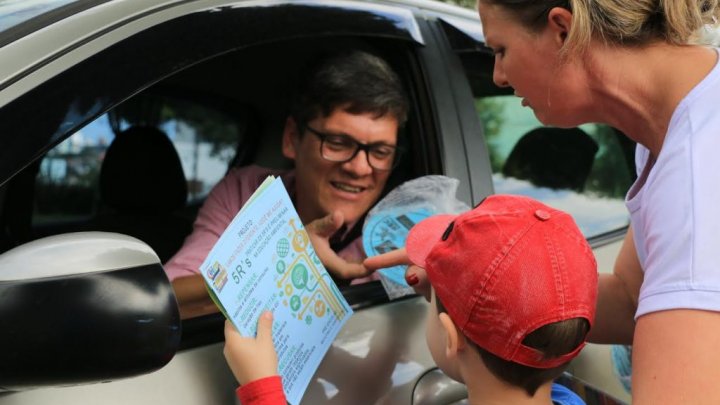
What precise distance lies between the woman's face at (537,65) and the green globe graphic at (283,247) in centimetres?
53

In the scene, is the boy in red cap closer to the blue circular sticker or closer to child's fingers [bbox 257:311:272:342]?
child's fingers [bbox 257:311:272:342]

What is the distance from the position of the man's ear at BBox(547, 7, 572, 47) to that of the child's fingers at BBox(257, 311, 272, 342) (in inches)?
27.9

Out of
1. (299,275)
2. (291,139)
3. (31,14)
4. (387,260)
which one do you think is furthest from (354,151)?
(31,14)

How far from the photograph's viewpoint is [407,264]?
1919 millimetres

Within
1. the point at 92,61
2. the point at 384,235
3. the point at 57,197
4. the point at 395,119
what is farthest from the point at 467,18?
the point at 57,197

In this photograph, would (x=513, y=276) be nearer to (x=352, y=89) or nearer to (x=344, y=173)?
(x=344, y=173)

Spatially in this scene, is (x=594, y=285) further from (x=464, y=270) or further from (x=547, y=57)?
(x=547, y=57)

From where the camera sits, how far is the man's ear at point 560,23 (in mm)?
1615

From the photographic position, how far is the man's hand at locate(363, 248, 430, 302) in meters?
1.85

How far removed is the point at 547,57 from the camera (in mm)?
1663

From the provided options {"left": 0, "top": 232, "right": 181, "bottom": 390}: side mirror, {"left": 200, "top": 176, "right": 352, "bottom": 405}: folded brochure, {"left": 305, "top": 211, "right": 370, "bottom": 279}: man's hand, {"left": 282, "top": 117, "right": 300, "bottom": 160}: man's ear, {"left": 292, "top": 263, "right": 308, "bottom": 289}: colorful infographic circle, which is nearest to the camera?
{"left": 0, "top": 232, "right": 181, "bottom": 390}: side mirror

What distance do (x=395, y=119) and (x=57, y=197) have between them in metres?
1.45

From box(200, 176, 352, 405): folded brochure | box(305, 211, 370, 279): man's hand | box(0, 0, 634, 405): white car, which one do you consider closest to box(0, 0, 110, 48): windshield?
box(0, 0, 634, 405): white car

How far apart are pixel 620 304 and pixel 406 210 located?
53 centimetres
